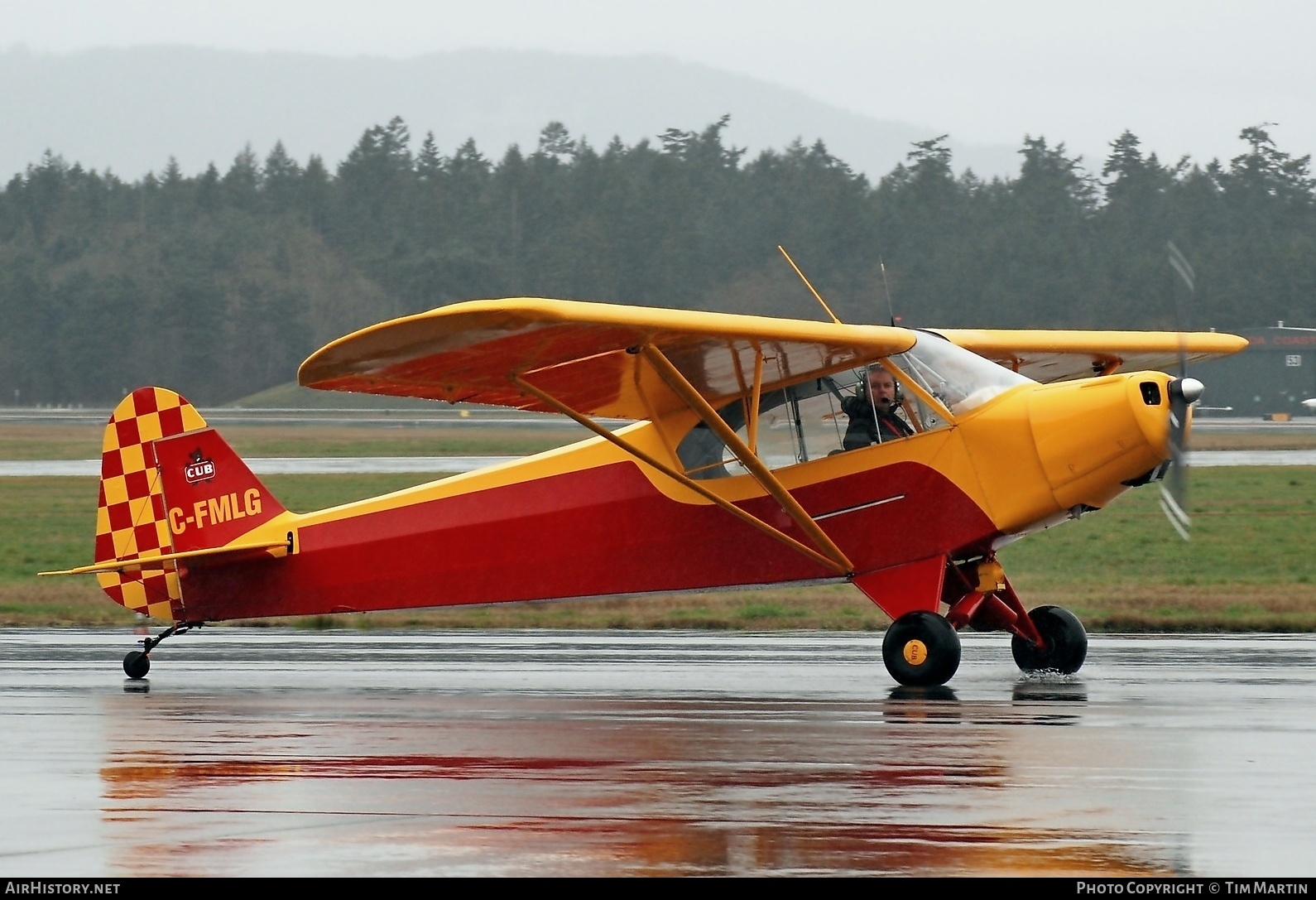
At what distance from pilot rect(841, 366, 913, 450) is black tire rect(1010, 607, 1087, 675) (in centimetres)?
167

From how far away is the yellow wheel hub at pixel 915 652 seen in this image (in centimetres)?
1146

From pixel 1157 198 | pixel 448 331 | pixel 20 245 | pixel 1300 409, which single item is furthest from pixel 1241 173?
pixel 448 331

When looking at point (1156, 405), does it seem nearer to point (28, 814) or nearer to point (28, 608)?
point (28, 814)

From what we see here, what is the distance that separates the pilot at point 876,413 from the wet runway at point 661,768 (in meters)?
1.66

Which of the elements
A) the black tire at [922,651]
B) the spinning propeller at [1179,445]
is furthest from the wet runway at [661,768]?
the spinning propeller at [1179,445]

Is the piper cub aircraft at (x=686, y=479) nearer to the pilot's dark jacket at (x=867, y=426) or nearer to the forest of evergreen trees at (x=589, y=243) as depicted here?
the pilot's dark jacket at (x=867, y=426)

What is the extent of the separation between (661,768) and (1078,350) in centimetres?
763

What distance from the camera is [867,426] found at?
40.1 feet

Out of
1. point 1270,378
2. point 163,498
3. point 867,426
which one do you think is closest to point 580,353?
point 867,426

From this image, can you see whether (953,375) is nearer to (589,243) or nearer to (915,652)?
(915,652)

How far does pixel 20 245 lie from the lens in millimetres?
99500

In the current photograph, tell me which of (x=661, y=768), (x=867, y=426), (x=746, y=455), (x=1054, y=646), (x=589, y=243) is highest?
(x=589, y=243)

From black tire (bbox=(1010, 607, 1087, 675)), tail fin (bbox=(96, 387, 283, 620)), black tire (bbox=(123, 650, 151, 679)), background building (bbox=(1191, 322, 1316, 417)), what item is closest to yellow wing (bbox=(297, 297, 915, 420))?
tail fin (bbox=(96, 387, 283, 620))

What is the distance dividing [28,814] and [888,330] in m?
6.85
